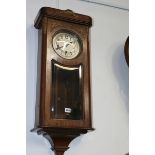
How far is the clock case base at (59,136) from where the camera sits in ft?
5.38

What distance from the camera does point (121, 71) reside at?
2082 millimetres

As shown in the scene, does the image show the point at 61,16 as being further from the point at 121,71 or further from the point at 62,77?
the point at 121,71

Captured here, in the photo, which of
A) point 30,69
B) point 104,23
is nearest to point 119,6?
point 104,23

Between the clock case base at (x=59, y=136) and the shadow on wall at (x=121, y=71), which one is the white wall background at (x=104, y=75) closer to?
the shadow on wall at (x=121, y=71)

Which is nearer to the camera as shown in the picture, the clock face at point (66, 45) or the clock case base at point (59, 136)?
the clock case base at point (59, 136)

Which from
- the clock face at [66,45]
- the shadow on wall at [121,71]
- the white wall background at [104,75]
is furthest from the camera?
the shadow on wall at [121,71]

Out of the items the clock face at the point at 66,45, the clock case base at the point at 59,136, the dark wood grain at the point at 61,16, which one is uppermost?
the dark wood grain at the point at 61,16

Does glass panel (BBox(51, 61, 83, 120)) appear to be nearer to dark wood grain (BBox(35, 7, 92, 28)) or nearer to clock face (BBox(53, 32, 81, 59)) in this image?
clock face (BBox(53, 32, 81, 59))

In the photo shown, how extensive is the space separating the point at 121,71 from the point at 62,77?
1.71 ft

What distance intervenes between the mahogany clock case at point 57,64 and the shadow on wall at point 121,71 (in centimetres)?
36

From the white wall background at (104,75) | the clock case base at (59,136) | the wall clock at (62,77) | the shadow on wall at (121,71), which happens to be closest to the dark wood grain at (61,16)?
the wall clock at (62,77)

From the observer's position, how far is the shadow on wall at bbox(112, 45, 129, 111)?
6.77ft

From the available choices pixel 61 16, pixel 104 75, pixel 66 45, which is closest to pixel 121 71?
pixel 104 75
